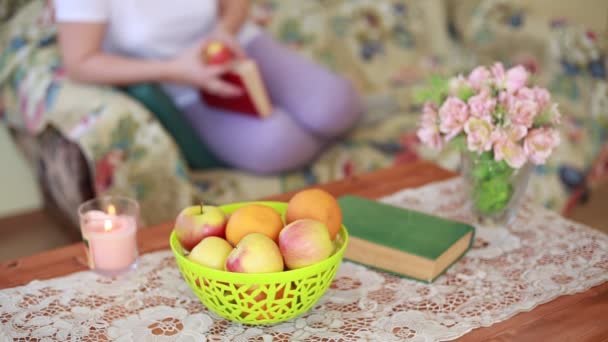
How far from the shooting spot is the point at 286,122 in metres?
1.65

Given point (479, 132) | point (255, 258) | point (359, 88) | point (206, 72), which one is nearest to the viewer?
point (255, 258)

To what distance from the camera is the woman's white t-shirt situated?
1557 mm

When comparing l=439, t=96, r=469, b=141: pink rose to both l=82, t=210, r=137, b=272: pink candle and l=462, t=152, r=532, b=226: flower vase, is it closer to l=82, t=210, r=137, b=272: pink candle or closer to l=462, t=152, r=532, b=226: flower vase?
l=462, t=152, r=532, b=226: flower vase

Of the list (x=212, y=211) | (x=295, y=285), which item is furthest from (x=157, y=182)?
(x=295, y=285)

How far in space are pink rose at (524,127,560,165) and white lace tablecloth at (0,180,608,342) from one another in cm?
15

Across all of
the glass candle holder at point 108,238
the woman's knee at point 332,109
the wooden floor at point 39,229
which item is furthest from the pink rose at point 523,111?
the wooden floor at point 39,229

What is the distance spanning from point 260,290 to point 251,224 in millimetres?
90

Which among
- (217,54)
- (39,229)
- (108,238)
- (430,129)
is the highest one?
(217,54)

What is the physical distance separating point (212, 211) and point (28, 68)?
1.06 metres

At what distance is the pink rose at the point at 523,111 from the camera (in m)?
0.99

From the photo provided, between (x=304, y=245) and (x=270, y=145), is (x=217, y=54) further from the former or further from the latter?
(x=304, y=245)

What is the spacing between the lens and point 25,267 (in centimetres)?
99

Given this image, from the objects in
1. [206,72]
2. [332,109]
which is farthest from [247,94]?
[332,109]

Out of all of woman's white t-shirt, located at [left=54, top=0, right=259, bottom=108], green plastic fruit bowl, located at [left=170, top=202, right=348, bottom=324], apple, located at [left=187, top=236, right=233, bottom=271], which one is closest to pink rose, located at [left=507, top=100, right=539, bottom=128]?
green plastic fruit bowl, located at [left=170, top=202, right=348, bottom=324]
